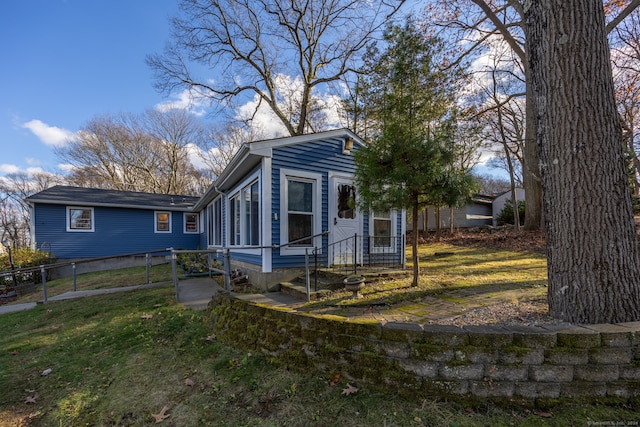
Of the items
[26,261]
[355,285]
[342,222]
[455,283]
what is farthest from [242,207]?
[26,261]

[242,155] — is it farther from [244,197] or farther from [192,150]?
[192,150]

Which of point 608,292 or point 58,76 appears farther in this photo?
→ point 58,76

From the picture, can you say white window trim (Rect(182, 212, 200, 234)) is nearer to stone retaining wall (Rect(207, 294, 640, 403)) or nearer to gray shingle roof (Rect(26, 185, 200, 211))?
gray shingle roof (Rect(26, 185, 200, 211))

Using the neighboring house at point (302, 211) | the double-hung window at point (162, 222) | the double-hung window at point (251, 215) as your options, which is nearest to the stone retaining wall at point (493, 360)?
the neighboring house at point (302, 211)

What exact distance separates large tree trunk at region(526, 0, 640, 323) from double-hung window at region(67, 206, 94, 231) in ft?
53.8

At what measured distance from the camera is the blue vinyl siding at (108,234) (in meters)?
11.8

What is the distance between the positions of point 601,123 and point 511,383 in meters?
2.27

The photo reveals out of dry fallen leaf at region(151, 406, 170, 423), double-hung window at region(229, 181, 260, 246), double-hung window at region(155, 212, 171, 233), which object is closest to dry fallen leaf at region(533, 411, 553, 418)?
dry fallen leaf at region(151, 406, 170, 423)

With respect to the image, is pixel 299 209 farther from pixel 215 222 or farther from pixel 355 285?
pixel 215 222

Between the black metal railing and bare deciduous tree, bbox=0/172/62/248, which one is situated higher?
bare deciduous tree, bbox=0/172/62/248

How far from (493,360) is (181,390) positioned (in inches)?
105

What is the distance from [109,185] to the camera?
22.8 metres

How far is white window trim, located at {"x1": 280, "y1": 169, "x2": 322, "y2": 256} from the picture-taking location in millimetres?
5969

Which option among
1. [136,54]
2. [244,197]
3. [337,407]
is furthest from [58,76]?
[337,407]
